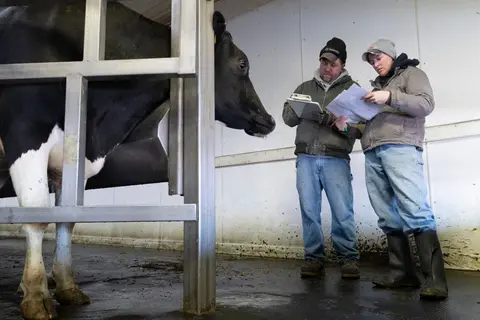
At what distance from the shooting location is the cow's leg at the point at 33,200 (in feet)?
5.28

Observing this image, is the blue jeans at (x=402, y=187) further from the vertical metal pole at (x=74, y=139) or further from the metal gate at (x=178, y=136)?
the vertical metal pole at (x=74, y=139)

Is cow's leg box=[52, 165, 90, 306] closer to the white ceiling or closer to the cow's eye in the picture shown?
the cow's eye

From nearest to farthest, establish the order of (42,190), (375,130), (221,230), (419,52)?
(42,190)
(375,130)
(419,52)
(221,230)

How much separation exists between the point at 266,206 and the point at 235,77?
1930 mm

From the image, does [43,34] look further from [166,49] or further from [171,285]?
[171,285]

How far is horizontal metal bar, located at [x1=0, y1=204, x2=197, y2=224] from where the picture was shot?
146 cm

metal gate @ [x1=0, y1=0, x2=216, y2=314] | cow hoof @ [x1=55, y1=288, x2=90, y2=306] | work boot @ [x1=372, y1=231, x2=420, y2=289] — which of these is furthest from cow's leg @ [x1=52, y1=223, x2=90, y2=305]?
work boot @ [x1=372, y1=231, x2=420, y2=289]

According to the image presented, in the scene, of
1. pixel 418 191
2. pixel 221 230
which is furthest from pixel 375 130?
pixel 221 230

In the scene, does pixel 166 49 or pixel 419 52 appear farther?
pixel 419 52

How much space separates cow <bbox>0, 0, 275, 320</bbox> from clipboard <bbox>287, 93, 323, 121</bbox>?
366mm

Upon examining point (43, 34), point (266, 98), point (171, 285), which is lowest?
point (171, 285)

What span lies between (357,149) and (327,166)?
32.5 inches

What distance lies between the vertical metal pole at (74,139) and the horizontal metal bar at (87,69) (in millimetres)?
34

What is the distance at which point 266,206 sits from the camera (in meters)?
4.16
